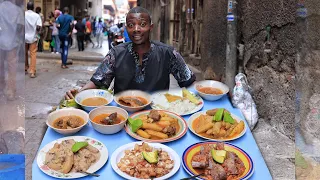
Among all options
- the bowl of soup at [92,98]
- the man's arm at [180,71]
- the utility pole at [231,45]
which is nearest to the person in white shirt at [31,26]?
the utility pole at [231,45]

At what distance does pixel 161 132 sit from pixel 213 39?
Result: 10.2 feet

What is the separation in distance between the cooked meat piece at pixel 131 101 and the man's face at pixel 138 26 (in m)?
0.36

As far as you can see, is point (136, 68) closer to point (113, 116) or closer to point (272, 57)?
point (113, 116)

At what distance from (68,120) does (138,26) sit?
2.31ft

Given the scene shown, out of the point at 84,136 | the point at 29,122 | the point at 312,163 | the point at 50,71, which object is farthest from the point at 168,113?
the point at 50,71

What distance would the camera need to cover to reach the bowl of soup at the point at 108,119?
153cm

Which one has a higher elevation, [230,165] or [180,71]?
[180,71]

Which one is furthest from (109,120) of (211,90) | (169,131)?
(211,90)

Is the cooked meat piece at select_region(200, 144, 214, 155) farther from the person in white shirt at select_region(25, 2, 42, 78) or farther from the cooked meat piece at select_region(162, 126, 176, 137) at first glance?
the person in white shirt at select_region(25, 2, 42, 78)

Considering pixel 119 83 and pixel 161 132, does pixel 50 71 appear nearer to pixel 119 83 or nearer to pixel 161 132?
pixel 119 83

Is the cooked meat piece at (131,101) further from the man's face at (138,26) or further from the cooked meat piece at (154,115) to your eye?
the man's face at (138,26)

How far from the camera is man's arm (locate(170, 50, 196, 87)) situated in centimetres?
233

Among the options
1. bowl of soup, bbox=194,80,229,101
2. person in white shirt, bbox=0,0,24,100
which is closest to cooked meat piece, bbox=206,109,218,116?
bowl of soup, bbox=194,80,229,101

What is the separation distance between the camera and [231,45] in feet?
11.4
